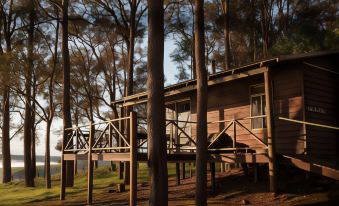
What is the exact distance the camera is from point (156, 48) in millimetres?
10273

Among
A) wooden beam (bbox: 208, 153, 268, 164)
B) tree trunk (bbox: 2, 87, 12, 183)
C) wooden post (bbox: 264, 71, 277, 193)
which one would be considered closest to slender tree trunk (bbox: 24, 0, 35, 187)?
tree trunk (bbox: 2, 87, 12, 183)

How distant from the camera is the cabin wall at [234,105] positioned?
14664 mm

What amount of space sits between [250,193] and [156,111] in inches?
195

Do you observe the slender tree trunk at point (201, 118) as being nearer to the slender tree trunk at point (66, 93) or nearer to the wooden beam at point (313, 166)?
the wooden beam at point (313, 166)

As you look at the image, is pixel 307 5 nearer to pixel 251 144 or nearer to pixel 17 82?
pixel 251 144

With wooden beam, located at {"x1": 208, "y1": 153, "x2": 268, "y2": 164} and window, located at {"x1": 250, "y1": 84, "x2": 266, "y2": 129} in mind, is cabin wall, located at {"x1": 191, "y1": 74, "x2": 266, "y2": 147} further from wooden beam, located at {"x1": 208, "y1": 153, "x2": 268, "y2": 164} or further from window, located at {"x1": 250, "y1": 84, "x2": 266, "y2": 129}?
wooden beam, located at {"x1": 208, "y1": 153, "x2": 268, "y2": 164}

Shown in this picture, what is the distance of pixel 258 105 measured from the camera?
14.6m

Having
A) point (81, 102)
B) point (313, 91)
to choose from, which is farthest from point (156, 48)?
point (81, 102)

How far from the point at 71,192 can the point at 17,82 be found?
28.2ft

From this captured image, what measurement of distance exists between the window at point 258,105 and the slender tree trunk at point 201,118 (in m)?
3.72

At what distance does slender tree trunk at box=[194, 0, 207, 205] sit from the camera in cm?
1110

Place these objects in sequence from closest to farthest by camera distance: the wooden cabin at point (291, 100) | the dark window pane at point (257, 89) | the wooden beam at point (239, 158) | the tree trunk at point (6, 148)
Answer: the wooden beam at point (239, 158) < the wooden cabin at point (291, 100) < the dark window pane at point (257, 89) < the tree trunk at point (6, 148)

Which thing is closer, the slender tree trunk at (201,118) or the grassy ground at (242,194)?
the grassy ground at (242,194)

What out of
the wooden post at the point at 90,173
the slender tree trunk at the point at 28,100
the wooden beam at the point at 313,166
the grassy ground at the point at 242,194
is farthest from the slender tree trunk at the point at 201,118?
the slender tree trunk at the point at 28,100
